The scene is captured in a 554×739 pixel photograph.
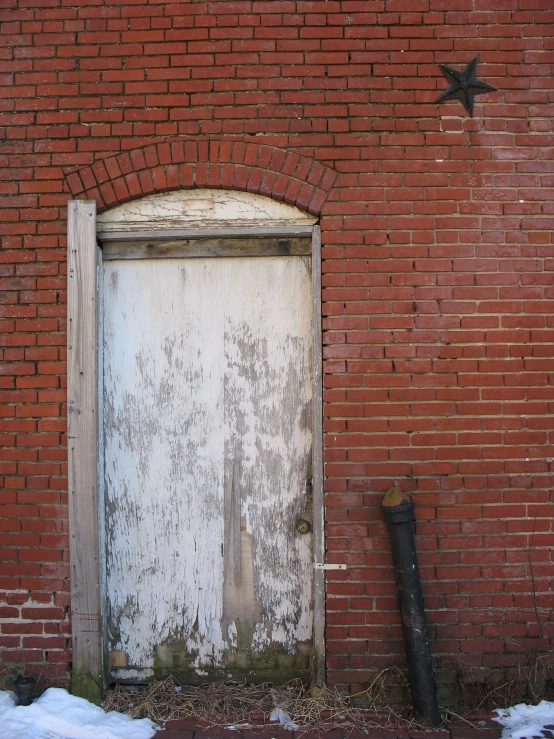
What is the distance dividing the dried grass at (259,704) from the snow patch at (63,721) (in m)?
0.09

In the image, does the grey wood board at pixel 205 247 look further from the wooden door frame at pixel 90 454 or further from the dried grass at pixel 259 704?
the dried grass at pixel 259 704

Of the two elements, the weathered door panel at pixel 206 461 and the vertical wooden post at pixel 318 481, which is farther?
the weathered door panel at pixel 206 461

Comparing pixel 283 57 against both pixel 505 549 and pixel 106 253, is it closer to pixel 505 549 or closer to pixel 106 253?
pixel 106 253

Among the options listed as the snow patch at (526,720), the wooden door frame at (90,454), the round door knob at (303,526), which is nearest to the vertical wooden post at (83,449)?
the wooden door frame at (90,454)

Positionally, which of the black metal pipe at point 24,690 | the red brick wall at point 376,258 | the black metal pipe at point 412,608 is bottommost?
the black metal pipe at point 24,690

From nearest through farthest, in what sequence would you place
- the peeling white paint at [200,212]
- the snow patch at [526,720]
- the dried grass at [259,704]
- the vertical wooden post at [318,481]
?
1. the snow patch at [526,720]
2. the dried grass at [259,704]
3. the vertical wooden post at [318,481]
4. the peeling white paint at [200,212]

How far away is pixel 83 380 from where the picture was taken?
9.96ft

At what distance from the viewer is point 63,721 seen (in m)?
2.76

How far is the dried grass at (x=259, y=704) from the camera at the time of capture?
2820mm

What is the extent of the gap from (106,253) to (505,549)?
8.93 feet

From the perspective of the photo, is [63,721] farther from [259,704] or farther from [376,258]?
[376,258]

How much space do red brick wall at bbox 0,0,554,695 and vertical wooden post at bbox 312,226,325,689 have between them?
0.06 m

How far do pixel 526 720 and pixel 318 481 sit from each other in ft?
5.05

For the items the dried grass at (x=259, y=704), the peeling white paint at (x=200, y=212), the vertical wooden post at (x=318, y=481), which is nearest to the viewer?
the dried grass at (x=259, y=704)
